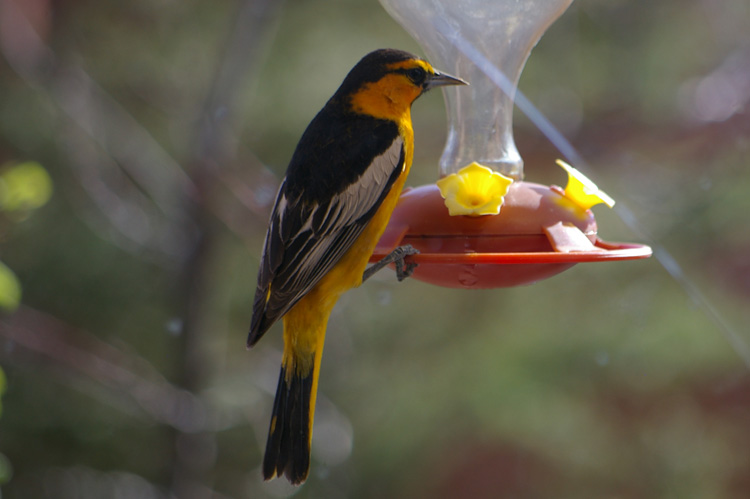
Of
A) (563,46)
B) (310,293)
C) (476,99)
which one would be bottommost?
(310,293)

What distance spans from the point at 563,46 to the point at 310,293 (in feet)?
17.6

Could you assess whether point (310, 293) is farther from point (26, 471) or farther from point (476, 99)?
point (26, 471)

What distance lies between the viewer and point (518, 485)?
7.09m

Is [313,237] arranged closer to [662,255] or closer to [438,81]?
[438,81]

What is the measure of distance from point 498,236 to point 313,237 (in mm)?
615

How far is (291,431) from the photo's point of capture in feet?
9.41

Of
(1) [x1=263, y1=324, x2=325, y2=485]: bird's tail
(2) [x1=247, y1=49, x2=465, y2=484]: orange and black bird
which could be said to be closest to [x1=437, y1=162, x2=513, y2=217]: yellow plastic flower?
(2) [x1=247, y1=49, x2=465, y2=484]: orange and black bird

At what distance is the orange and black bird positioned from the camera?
2715 millimetres

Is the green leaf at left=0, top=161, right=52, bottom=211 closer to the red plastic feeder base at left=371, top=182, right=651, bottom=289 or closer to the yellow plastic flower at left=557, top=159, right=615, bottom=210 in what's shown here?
the red plastic feeder base at left=371, top=182, right=651, bottom=289

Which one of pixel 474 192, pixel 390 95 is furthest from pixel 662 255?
pixel 474 192

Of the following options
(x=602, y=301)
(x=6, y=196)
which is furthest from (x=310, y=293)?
(x=602, y=301)

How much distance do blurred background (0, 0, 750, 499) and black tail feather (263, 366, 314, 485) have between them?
9.04 ft

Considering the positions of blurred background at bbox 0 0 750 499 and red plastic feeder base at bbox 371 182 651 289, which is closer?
red plastic feeder base at bbox 371 182 651 289

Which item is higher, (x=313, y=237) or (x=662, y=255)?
(x=662, y=255)
